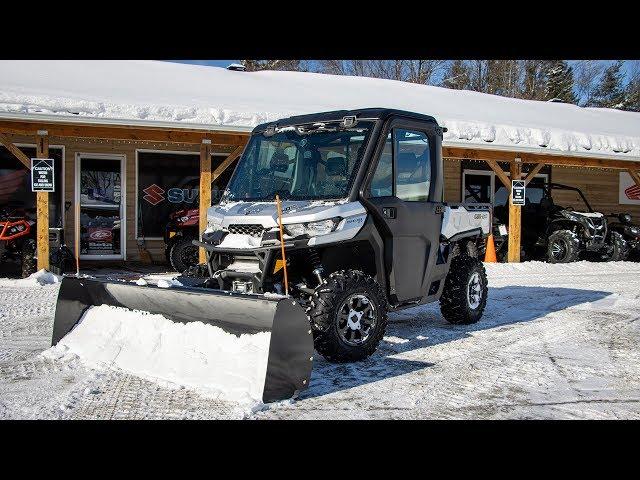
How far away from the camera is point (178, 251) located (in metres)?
13.0

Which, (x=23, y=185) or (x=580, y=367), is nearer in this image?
(x=580, y=367)

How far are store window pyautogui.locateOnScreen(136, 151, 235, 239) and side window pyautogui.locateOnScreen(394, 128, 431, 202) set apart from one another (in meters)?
9.12

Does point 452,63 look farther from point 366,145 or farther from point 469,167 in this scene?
point 366,145

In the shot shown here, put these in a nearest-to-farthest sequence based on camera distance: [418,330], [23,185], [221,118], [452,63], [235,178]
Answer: [235,178] < [418,330] < [221,118] < [23,185] < [452,63]

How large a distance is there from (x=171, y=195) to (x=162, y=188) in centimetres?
25

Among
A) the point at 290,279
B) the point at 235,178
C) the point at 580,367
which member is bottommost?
the point at 580,367

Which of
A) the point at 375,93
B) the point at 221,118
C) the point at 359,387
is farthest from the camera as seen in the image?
the point at 375,93

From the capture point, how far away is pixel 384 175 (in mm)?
6031

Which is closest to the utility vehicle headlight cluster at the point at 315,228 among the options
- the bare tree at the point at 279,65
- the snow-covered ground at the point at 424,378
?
the snow-covered ground at the point at 424,378

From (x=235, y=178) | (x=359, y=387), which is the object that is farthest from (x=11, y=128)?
(x=359, y=387)

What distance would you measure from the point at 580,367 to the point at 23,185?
12.2 m

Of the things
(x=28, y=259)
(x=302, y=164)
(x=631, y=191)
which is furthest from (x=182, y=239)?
(x=631, y=191)

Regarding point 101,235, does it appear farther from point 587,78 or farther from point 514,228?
point 587,78

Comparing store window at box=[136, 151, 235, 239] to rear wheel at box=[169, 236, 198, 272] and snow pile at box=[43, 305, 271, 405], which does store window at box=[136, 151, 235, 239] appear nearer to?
rear wheel at box=[169, 236, 198, 272]
